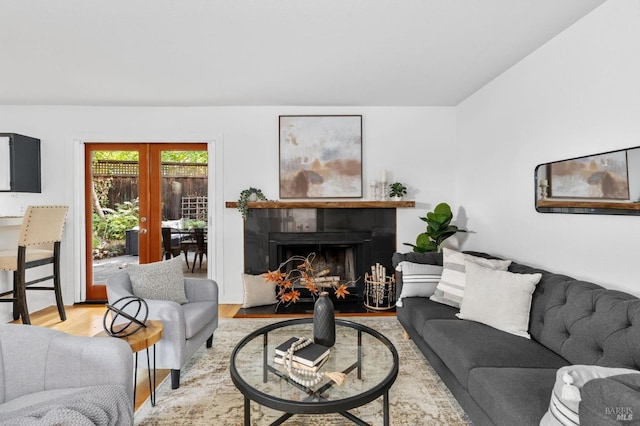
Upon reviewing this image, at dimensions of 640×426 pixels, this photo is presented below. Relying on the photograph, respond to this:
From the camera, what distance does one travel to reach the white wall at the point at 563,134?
1.90 metres

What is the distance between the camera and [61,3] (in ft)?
6.60

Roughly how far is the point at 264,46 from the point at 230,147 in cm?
176

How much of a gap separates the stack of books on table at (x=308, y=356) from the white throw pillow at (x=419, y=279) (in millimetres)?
1252

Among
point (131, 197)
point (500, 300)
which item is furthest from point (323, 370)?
point (131, 197)

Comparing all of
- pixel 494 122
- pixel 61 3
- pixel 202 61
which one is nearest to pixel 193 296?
pixel 202 61

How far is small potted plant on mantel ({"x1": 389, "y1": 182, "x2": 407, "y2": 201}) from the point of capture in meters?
4.05

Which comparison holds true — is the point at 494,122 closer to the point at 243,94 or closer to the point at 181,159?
the point at 243,94

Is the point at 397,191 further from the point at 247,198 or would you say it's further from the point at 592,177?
the point at 592,177

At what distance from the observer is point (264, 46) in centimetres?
257

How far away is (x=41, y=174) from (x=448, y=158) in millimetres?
4947

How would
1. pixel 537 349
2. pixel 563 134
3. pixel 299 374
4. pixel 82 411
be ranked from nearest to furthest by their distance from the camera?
pixel 82 411
pixel 299 374
pixel 537 349
pixel 563 134

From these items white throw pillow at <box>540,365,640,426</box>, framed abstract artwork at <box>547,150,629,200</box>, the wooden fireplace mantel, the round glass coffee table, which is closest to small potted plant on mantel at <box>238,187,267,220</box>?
the wooden fireplace mantel

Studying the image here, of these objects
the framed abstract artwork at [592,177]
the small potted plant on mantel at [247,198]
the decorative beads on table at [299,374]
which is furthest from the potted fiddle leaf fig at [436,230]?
the decorative beads on table at [299,374]
